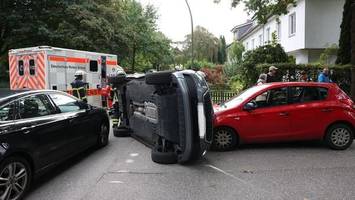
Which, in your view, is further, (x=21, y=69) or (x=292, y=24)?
(x=292, y=24)

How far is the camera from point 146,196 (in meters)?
5.45

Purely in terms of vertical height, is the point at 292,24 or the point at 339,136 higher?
the point at 292,24

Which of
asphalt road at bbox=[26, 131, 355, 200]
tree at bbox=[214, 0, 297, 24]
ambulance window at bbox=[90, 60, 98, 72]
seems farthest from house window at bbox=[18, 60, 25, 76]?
tree at bbox=[214, 0, 297, 24]

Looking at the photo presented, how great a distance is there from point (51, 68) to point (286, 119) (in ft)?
29.0

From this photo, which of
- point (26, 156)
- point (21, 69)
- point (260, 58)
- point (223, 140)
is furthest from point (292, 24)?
point (26, 156)

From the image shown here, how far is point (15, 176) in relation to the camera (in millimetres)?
5113

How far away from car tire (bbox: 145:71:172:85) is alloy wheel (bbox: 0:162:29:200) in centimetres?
277

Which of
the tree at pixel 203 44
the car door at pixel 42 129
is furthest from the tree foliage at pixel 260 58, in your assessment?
the tree at pixel 203 44

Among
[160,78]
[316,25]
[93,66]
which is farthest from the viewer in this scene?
[316,25]

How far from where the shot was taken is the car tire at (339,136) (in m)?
8.31

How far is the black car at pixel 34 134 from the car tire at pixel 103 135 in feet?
2.60

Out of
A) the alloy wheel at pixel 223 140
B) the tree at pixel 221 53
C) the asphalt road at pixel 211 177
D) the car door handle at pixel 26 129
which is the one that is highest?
the tree at pixel 221 53

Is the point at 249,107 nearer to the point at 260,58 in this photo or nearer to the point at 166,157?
the point at 166,157

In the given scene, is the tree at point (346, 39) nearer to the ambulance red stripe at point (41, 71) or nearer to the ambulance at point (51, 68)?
the ambulance at point (51, 68)
